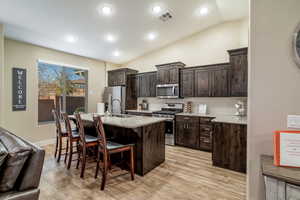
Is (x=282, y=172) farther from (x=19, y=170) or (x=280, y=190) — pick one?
(x=19, y=170)

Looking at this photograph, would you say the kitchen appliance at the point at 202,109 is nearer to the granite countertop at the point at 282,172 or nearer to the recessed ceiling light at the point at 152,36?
the recessed ceiling light at the point at 152,36

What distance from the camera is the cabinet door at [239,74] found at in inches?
133

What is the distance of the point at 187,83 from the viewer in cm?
441

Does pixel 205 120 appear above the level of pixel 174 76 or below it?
below

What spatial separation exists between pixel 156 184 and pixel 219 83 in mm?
2886

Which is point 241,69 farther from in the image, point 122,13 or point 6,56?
point 6,56

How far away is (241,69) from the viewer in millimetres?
3420

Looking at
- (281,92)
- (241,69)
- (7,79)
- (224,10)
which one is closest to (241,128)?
(241,69)

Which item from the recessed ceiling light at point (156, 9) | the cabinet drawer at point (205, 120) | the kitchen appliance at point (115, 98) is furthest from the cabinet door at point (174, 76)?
the kitchen appliance at point (115, 98)

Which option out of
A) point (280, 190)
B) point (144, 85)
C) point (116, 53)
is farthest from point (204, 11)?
point (280, 190)

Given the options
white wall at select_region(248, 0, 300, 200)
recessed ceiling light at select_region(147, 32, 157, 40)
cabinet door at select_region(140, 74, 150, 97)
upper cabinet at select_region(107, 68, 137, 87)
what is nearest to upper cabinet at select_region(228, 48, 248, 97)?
→ recessed ceiling light at select_region(147, 32, 157, 40)

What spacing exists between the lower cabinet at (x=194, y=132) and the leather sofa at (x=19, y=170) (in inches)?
137

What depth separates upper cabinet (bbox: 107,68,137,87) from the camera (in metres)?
5.47

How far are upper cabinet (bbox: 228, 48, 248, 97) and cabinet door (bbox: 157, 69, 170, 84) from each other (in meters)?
1.78
